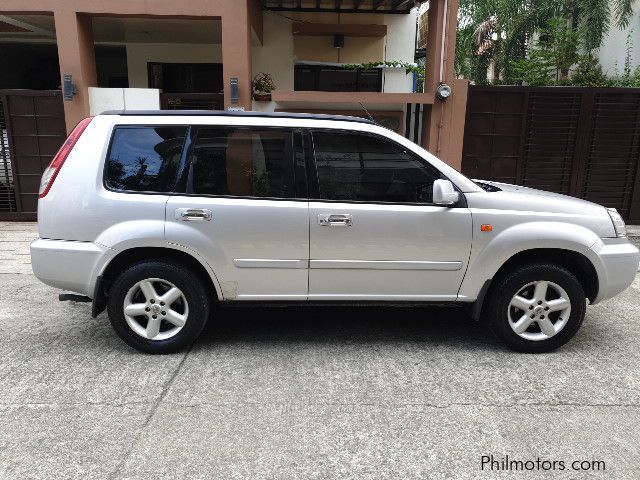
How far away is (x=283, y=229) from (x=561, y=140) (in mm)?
7046

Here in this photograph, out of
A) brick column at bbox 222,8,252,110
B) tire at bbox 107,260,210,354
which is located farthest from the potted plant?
tire at bbox 107,260,210,354

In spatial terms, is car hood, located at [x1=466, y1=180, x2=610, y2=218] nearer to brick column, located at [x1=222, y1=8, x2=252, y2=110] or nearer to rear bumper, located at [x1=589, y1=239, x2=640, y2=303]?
rear bumper, located at [x1=589, y1=239, x2=640, y2=303]

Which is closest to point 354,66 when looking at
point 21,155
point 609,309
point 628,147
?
point 628,147

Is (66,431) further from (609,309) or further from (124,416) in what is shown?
(609,309)

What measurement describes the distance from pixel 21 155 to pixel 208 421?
769 cm

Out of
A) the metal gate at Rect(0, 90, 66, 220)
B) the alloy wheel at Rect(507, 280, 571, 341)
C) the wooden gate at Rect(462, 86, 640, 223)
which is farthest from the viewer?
the wooden gate at Rect(462, 86, 640, 223)

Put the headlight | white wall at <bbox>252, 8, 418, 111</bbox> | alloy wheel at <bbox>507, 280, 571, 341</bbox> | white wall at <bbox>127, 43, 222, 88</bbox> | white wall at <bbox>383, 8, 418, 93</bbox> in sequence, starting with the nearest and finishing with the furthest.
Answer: alloy wheel at <bbox>507, 280, 571, 341</bbox>, the headlight, white wall at <bbox>252, 8, 418, 111</bbox>, white wall at <bbox>383, 8, 418, 93</bbox>, white wall at <bbox>127, 43, 222, 88</bbox>

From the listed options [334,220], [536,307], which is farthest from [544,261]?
[334,220]

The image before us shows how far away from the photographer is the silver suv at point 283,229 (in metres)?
3.85

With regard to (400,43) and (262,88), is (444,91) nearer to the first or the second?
(262,88)

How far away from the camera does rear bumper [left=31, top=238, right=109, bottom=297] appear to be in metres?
3.84

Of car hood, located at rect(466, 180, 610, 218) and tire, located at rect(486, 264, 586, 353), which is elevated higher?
car hood, located at rect(466, 180, 610, 218)

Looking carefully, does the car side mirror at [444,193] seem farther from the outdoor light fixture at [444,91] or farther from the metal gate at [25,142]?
the metal gate at [25,142]

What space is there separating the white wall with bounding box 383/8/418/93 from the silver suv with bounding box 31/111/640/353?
26.1 ft
